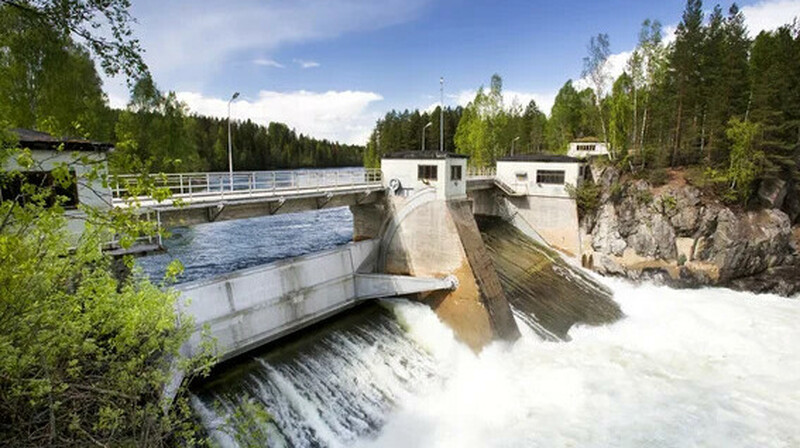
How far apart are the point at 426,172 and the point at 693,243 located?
70.8 feet

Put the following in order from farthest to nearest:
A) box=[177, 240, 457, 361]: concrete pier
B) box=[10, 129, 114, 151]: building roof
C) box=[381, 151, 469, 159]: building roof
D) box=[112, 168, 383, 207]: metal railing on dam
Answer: box=[381, 151, 469, 159]: building roof → box=[112, 168, 383, 207]: metal railing on dam → box=[177, 240, 457, 361]: concrete pier → box=[10, 129, 114, 151]: building roof

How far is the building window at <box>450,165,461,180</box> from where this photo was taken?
24131 millimetres

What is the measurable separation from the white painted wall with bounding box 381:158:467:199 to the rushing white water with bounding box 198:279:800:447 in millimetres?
6422

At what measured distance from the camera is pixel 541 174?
120ft

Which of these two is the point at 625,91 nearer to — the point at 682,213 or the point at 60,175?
the point at 682,213

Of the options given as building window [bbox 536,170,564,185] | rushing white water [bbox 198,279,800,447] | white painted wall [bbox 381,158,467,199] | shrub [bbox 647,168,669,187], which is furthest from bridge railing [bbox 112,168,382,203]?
shrub [bbox 647,168,669,187]

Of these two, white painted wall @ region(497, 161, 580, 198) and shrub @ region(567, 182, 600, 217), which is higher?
white painted wall @ region(497, 161, 580, 198)

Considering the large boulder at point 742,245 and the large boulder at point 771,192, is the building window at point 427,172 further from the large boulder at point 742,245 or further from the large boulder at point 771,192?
the large boulder at point 771,192

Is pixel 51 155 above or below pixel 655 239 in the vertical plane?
above

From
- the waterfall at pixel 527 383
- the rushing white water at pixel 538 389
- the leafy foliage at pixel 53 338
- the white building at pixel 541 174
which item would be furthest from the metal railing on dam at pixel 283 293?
the white building at pixel 541 174

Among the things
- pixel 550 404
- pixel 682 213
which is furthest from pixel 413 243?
pixel 682 213

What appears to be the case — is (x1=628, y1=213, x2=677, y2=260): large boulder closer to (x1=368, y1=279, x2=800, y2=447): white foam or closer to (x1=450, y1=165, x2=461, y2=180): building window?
(x1=368, y1=279, x2=800, y2=447): white foam

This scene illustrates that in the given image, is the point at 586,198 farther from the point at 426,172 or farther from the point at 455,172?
the point at 426,172

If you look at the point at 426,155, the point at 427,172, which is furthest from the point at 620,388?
the point at 426,155
